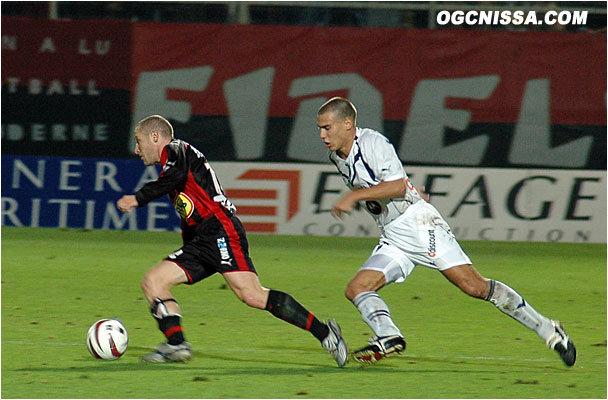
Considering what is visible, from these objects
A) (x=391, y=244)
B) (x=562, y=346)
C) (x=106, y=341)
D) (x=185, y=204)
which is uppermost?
(x=185, y=204)

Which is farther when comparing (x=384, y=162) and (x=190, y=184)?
(x=190, y=184)

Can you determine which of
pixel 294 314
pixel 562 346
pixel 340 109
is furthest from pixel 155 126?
pixel 562 346

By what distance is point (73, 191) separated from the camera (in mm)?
14633

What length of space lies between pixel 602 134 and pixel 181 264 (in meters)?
9.21

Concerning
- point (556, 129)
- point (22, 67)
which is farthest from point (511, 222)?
point (22, 67)

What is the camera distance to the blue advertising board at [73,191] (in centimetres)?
1462

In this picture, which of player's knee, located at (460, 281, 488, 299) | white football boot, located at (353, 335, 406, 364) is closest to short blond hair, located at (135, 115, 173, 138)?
white football boot, located at (353, 335, 406, 364)

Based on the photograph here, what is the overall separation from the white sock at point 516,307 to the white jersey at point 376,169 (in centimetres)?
79

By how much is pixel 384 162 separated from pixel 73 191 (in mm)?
8402

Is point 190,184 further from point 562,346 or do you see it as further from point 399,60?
point 399,60

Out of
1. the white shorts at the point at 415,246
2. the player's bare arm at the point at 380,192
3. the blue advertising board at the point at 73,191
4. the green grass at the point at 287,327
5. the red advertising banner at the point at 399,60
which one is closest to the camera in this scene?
the green grass at the point at 287,327

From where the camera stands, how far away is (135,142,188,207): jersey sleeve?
6.98 metres

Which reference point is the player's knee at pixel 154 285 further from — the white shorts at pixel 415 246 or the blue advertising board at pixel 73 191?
the blue advertising board at pixel 73 191

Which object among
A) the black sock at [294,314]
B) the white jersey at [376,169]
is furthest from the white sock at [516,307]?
the black sock at [294,314]
